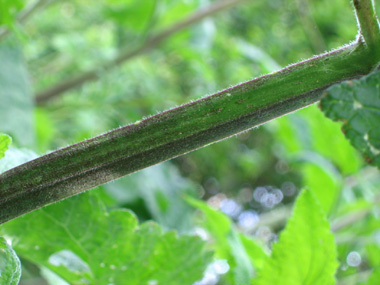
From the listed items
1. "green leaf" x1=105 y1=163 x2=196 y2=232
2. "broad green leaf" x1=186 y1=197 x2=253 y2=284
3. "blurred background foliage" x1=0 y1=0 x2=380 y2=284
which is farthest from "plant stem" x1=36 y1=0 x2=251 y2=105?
"broad green leaf" x1=186 y1=197 x2=253 y2=284

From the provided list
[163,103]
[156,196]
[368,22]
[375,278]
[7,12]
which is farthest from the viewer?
[163,103]

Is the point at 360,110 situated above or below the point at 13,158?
below

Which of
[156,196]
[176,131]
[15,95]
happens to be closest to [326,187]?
[156,196]

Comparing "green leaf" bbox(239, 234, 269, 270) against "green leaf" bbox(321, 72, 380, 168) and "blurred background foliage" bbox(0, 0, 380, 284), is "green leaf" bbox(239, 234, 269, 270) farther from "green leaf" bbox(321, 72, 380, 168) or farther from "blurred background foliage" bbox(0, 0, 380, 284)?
"green leaf" bbox(321, 72, 380, 168)

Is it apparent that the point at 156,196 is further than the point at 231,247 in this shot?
Yes

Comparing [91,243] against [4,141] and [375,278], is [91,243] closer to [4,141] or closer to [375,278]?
[4,141]

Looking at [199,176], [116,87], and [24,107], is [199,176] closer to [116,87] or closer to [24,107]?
[116,87]
